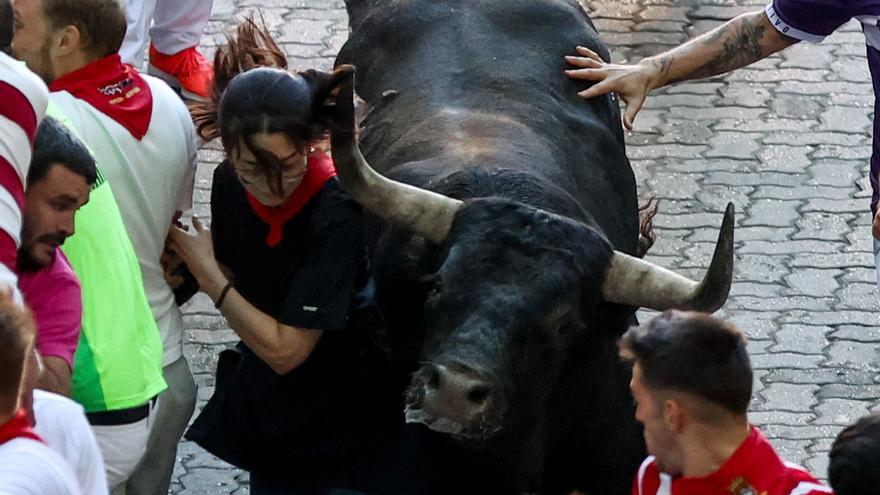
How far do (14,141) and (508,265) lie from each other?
1647 mm

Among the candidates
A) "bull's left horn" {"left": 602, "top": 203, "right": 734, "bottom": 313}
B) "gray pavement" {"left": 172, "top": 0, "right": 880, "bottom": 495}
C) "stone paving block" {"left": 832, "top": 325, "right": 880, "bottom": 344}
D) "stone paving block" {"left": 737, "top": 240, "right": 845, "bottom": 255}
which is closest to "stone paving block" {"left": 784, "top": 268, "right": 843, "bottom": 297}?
"gray pavement" {"left": 172, "top": 0, "right": 880, "bottom": 495}

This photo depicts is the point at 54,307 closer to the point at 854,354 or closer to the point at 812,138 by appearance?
the point at 854,354

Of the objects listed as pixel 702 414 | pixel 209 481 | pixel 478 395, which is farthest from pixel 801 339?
pixel 702 414

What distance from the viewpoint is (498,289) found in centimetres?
489

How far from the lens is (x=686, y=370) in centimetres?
400

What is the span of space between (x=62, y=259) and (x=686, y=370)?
1613 mm

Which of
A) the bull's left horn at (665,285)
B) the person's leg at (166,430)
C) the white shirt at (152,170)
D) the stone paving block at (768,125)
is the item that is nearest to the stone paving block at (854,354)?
the stone paving block at (768,125)

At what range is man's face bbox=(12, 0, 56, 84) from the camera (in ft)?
16.1

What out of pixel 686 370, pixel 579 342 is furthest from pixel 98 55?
pixel 686 370

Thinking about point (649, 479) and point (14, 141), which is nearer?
point (14, 141)

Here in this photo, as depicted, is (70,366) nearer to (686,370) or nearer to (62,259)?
(62,259)

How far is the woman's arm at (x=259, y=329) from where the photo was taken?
464cm

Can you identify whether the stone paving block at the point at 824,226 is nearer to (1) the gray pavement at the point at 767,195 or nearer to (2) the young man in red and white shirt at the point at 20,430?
(1) the gray pavement at the point at 767,195

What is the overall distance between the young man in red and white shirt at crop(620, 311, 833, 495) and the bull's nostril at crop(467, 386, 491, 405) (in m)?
0.61
